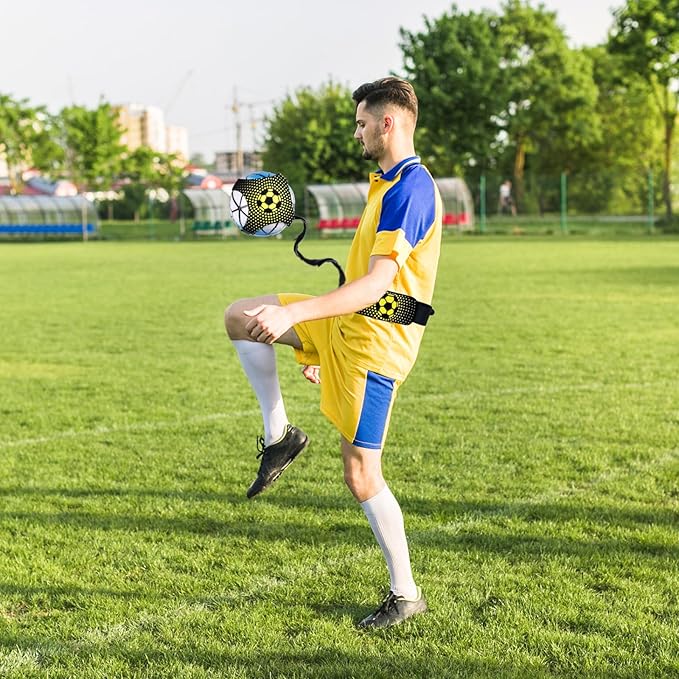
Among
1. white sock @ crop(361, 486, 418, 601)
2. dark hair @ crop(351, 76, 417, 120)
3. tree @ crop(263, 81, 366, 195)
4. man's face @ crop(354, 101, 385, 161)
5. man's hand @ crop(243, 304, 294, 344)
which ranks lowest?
white sock @ crop(361, 486, 418, 601)

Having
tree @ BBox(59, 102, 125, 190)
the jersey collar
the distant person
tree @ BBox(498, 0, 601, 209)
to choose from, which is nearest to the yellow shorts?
the jersey collar

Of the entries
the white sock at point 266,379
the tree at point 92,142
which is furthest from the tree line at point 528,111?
the white sock at point 266,379

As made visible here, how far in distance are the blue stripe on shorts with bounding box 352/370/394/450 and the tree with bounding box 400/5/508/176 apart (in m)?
50.7

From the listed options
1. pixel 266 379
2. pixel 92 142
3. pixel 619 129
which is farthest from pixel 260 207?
pixel 619 129

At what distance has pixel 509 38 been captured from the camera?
58.9 m

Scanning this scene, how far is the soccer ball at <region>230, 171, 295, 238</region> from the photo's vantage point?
3910mm

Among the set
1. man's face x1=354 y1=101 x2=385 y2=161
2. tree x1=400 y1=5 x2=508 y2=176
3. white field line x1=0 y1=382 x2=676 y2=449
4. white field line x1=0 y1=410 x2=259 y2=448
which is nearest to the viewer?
man's face x1=354 y1=101 x2=385 y2=161

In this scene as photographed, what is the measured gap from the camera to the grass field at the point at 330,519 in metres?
3.82

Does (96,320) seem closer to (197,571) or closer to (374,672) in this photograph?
(197,571)

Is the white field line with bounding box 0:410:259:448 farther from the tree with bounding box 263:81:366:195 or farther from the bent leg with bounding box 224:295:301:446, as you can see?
the tree with bounding box 263:81:366:195

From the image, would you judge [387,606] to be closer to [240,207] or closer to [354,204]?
[240,207]

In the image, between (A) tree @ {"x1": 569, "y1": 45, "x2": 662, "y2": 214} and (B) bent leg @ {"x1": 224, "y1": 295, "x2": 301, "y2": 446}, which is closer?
(B) bent leg @ {"x1": 224, "y1": 295, "x2": 301, "y2": 446}

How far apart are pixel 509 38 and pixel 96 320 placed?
4893 cm

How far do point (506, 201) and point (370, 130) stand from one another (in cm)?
4352
